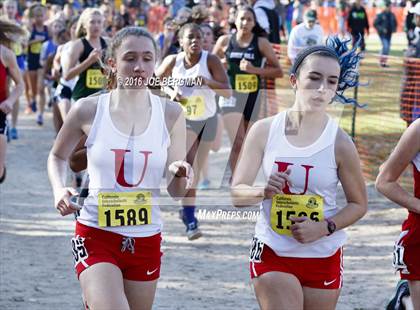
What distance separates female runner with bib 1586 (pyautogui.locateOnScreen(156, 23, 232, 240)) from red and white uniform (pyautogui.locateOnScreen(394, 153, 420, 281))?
13.3 ft

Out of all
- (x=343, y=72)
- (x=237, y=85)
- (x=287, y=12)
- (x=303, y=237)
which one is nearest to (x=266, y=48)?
(x=237, y=85)

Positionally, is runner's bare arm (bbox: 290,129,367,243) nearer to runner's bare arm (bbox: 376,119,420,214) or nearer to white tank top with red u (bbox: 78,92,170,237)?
runner's bare arm (bbox: 376,119,420,214)

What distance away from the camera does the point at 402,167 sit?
4.34 meters

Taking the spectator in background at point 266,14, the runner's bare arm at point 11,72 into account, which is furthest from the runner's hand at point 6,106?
the spectator in background at point 266,14

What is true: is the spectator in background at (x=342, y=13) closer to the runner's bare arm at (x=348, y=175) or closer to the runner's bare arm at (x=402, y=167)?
the runner's bare arm at (x=402, y=167)

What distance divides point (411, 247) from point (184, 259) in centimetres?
345

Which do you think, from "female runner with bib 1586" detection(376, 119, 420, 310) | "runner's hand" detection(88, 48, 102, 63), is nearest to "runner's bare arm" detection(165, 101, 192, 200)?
"female runner with bib 1586" detection(376, 119, 420, 310)

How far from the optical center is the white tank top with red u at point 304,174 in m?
4.09

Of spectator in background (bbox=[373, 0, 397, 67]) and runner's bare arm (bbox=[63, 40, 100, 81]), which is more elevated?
runner's bare arm (bbox=[63, 40, 100, 81])

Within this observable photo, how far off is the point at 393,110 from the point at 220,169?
205 inches

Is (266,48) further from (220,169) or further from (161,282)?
(161,282)

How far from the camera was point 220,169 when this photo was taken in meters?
11.9

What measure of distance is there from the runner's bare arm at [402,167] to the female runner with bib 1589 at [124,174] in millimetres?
956

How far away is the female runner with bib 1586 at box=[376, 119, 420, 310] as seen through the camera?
4.31 m
